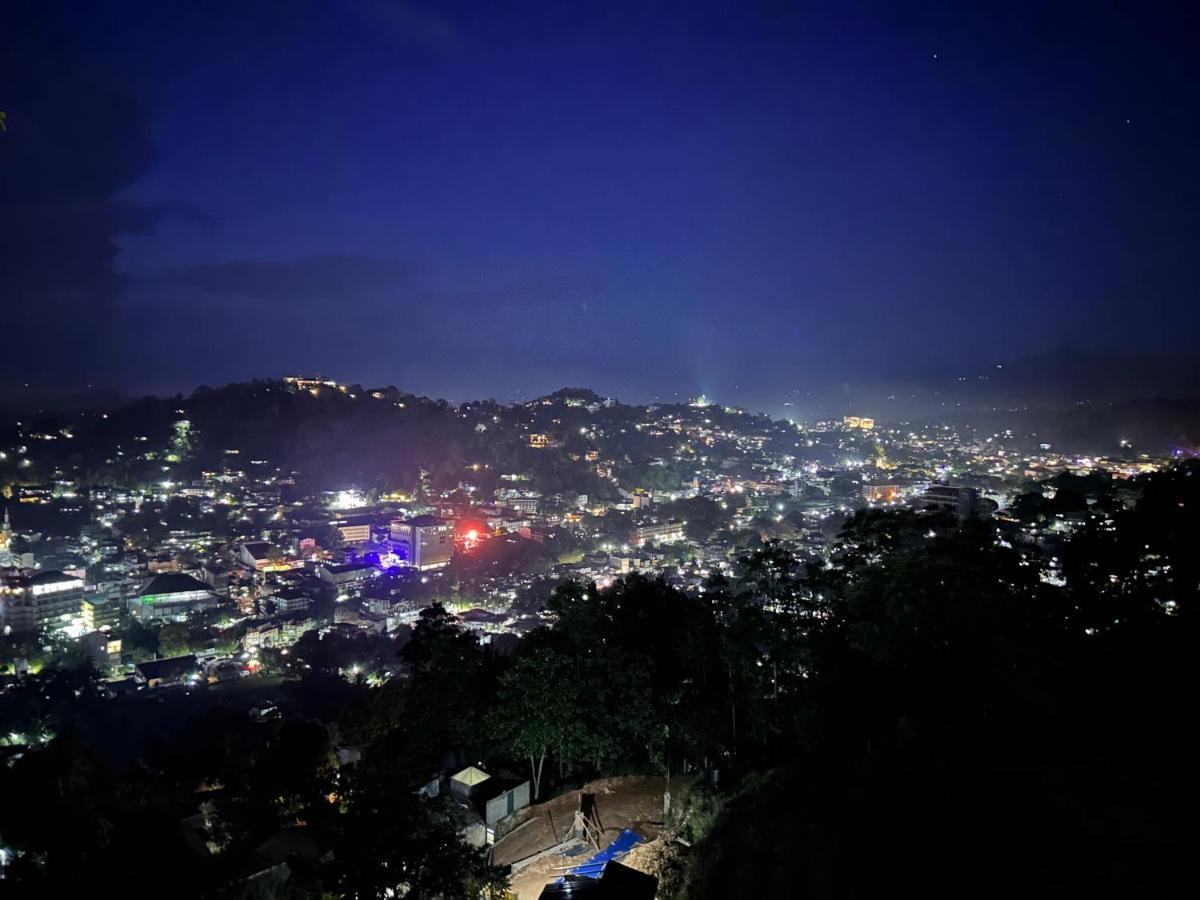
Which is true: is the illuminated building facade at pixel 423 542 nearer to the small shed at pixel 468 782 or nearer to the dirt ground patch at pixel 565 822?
the small shed at pixel 468 782

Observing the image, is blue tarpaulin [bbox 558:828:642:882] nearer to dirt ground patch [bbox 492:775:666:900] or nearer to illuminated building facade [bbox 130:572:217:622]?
dirt ground patch [bbox 492:775:666:900]

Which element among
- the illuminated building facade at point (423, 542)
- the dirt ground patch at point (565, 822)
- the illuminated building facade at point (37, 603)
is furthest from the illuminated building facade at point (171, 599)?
the dirt ground patch at point (565, 822)

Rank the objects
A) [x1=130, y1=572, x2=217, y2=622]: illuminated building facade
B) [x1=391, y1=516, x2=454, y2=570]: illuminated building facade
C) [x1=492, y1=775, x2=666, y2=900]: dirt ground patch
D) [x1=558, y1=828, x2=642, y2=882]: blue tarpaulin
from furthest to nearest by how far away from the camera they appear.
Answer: [x1=391, y1=516, x2=454, y2=570]: illuminated building facade < [x1=130, y1=572, x2=217, y2=622]: illuminated building facade < [x1=492, y1=775, x2=666, y2=900]: dirt ground patch < [x1=558, y1=828, x2=642, y2=882]: blue tarpaulin

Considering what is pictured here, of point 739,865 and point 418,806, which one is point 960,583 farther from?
point 418,806

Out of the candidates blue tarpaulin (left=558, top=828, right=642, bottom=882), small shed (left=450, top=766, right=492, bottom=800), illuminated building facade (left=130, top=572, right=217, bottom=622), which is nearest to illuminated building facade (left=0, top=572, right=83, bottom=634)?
illuminated building facade (left=130, top=572, right=217, bottom=622)

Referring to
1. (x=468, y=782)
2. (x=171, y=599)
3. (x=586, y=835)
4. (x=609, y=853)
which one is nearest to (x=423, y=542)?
(x=171, y=599)

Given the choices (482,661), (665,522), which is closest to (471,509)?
(665,522)
